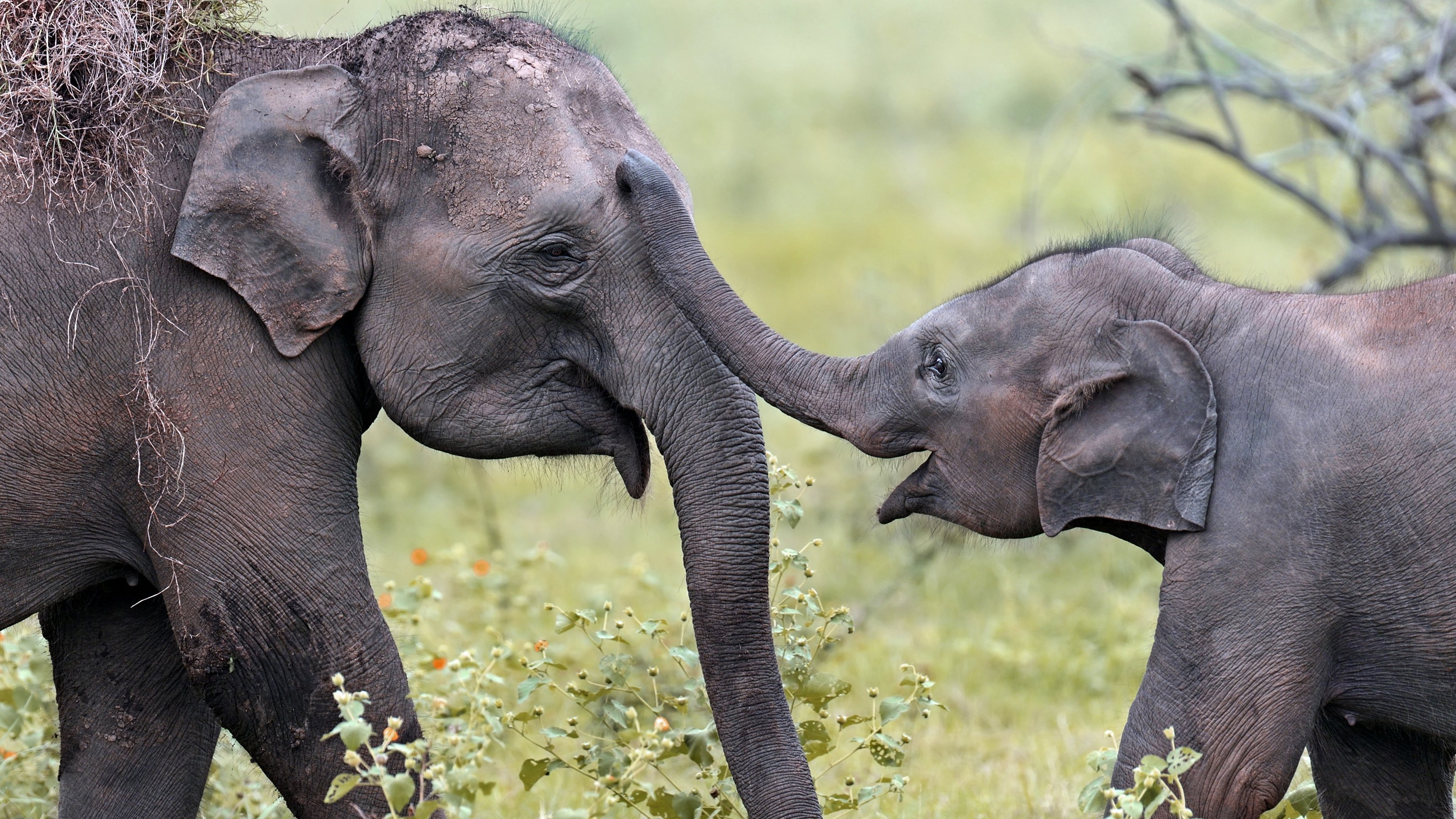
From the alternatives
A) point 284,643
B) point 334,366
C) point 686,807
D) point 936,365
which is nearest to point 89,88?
point 334,366

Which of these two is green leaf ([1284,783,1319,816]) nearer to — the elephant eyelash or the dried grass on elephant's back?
the elephant eyelash

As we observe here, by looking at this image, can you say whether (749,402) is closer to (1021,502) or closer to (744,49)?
(1021,502)

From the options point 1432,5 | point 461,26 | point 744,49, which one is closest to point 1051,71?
point 744,49

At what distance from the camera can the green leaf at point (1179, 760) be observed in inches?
125

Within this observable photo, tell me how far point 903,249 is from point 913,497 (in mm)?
10732

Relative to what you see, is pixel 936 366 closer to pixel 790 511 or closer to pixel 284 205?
pixel 790 511

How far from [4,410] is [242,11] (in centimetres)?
121

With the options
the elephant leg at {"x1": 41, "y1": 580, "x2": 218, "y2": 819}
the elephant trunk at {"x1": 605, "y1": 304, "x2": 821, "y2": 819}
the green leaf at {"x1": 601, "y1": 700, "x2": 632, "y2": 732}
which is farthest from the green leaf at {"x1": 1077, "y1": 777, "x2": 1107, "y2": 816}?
the elephant leg at {"x1": 41, "y1": 580, "x2": 218, "y2": 819}

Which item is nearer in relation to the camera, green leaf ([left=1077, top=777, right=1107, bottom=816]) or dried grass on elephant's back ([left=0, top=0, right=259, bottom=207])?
green leaf ([left=1077, top=777, right=1107, bottom=816])

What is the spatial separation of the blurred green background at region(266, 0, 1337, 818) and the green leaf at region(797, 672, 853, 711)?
535 mm

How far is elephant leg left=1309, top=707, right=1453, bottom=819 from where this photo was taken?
3.90 m

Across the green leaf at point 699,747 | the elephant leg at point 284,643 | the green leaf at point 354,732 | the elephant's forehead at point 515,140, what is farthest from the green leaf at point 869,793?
the elephant's forehead at point 515,140

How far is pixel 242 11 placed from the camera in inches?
162

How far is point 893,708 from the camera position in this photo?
12.8ft
